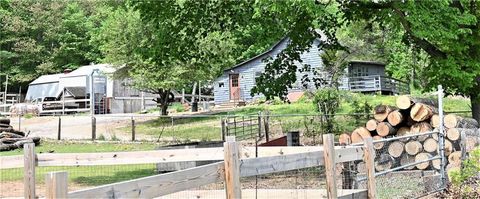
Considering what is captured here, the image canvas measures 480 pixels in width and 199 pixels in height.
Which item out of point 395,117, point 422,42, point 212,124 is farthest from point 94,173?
point 212,124

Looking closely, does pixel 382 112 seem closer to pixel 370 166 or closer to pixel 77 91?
pixel 370 166

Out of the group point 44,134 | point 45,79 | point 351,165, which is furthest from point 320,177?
point 45,79

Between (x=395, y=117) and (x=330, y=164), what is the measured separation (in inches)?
305

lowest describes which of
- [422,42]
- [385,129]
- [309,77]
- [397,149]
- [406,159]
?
[406,159]

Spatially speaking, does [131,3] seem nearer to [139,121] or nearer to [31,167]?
[31,167]

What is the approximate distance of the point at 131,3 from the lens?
16.5m

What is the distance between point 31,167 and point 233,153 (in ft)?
9.28

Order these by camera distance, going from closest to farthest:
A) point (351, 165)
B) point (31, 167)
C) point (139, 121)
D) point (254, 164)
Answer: point (254, 164)
point (31, 167)
point (351, 165)
point (139, 121)

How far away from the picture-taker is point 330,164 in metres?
6.41

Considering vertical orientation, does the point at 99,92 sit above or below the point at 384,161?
above

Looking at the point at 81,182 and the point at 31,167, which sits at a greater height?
the point at 31,167

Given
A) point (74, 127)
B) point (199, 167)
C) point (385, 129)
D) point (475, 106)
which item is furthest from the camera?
point (74, 127)

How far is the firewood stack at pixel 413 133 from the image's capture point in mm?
11641

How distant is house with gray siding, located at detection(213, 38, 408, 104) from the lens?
41.9 metres
